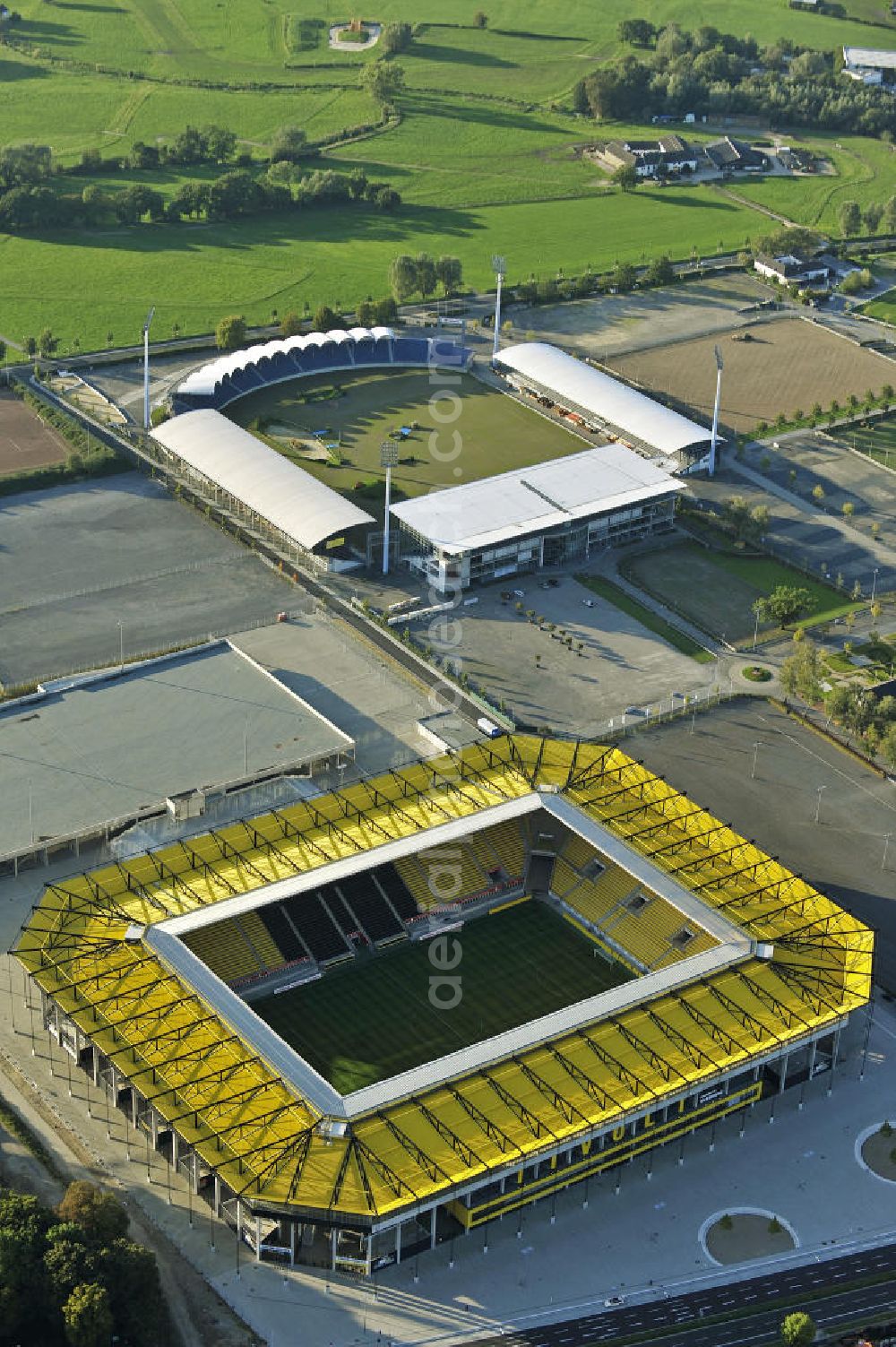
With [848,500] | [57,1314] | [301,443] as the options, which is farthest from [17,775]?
[848,500]

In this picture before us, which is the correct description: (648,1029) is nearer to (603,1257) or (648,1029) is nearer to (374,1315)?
(603,1257)

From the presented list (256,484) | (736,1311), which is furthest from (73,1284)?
(256,484)

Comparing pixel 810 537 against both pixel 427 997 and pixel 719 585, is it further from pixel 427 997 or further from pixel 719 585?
pixel 427 997

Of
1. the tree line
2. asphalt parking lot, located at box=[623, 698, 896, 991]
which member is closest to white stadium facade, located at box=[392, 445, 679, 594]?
asphalt parking lot, located at box=[623, 698, 896, 991]

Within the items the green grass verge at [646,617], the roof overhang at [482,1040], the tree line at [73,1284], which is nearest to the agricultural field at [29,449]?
the green grass verge at [646,617]

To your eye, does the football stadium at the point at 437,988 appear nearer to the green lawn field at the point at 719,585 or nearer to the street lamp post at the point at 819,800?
the street lamp post at the point at 819,800
